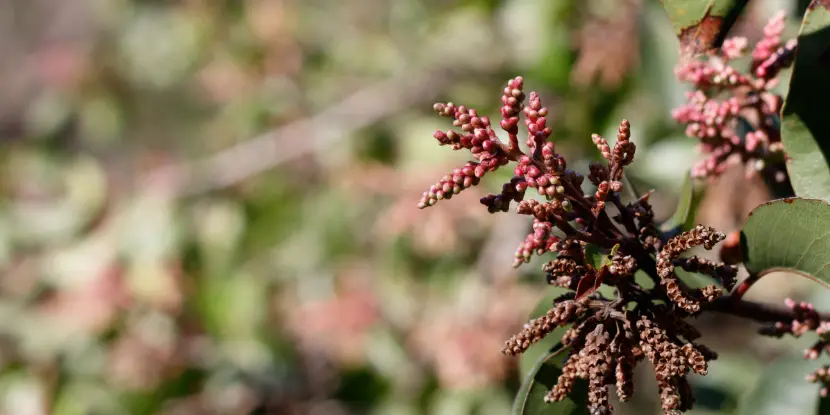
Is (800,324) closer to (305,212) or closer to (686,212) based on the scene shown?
(686,212)

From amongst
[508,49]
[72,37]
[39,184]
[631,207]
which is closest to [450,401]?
[508,49]

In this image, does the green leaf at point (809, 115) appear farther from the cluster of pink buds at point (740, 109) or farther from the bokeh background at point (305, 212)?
the bokeh background at point (305, 212)

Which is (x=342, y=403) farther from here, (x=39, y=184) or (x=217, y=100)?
(x=39, y=184)

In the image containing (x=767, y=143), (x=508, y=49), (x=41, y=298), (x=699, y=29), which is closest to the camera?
(x=699, y=29)

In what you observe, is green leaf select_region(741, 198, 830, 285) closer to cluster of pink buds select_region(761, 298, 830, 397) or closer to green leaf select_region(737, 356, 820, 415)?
cluster of pink buds select_region(761, 298, 830, 397)

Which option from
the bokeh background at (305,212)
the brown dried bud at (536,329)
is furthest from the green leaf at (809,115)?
the bokeh background at (305,212)
